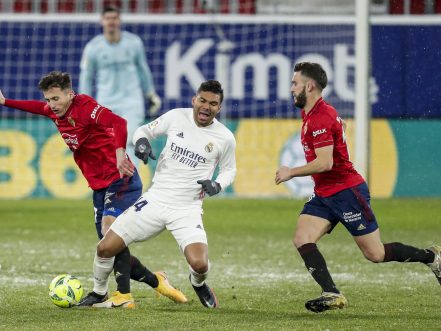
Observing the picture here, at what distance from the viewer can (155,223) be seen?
28.3 feet

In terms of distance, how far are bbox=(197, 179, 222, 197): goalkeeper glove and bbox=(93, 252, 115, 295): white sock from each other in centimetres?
91

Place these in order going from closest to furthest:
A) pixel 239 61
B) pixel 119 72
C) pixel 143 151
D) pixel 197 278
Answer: pixel 143 151 < pixel 197 278 < pixel 119 72 < pixel 239 61

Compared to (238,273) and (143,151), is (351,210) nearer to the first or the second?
(143,151)

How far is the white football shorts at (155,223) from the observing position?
8.59 m

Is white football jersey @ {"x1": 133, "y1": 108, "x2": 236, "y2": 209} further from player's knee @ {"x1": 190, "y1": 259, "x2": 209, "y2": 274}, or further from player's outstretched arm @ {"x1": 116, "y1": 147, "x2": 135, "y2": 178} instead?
player's knee @ {"x1": 190, "y1": 259, "x2": 209, "y2": 274}

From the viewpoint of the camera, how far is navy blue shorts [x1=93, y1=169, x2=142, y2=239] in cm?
912

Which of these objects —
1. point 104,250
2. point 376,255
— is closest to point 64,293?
point 104,250

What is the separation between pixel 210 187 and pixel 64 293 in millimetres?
1367

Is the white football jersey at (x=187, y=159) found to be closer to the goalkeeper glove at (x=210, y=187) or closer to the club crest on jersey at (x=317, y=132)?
the goalkeeper glove at (x=210, y=187)

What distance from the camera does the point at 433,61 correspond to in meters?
17.8

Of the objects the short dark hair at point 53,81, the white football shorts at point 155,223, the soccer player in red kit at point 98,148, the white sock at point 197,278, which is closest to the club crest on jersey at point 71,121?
the soccer player in red kit at point 98,148

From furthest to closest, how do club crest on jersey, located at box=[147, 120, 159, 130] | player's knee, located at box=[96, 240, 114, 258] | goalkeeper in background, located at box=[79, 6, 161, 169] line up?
goalkeeper in background, located at box=[79, 6, 161, 169] < club crest on jersey, located at box=[147, 120, 159, 130] < player's knee, located at box=[96, 240, 114, 258]

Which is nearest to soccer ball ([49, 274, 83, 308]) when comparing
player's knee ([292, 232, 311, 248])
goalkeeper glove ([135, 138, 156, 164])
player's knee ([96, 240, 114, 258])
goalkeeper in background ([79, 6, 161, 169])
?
player's knee ([96, 240, 114, 258])

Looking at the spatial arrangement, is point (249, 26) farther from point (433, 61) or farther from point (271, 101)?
point (433, 61)
